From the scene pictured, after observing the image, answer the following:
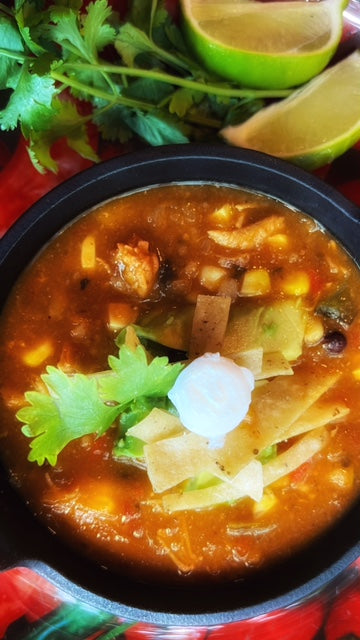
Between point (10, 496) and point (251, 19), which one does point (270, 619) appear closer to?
point (10, 496)

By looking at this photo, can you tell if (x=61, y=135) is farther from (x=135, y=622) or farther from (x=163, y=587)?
(x=135, y=622)

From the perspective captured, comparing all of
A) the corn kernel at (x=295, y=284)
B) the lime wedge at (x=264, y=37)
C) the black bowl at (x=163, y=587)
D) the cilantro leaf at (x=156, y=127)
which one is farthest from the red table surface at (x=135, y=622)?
the lime wedge at (x=264, y=37)

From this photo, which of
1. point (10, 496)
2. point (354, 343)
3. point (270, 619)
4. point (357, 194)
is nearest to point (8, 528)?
point (10, 496)

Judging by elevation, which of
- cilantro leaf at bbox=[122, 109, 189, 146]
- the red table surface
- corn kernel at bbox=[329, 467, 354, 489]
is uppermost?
cilantro leaf at bbox=[122, 109, 189, 146]

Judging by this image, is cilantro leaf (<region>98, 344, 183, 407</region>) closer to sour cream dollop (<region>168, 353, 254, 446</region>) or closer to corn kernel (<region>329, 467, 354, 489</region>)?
sour cream dollop (<region>168, 353, 254, 446</region>)

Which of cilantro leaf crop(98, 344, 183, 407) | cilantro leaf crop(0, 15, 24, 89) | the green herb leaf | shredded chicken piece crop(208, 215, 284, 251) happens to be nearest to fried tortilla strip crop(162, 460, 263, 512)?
cilantro leaf crop(98, 344, 183, 407)

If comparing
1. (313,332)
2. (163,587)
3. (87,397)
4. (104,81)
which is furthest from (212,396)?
(104,81)

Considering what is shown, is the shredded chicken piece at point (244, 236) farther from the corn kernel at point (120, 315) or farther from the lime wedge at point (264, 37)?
the lime wedge at point (264, 37)
